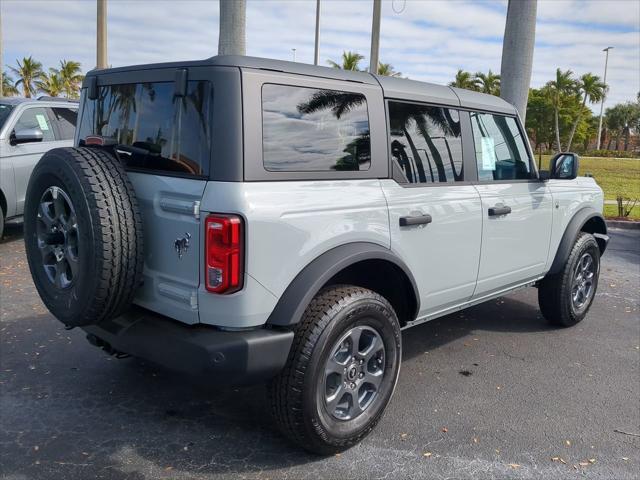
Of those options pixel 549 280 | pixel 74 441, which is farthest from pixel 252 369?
pixel 549 280

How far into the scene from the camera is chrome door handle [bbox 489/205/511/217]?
13.4 feet

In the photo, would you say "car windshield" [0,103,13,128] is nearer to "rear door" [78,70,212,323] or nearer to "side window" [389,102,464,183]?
"rear door" [78,70,212,323]

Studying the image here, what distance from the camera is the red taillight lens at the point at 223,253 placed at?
2.62m

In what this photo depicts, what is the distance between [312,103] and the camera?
3.08 m

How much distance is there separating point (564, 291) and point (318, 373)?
119 inches

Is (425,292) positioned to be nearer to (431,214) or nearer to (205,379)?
(431,214)


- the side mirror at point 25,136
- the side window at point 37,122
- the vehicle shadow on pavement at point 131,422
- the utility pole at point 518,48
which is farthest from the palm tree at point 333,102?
the utility pole at point 518,48

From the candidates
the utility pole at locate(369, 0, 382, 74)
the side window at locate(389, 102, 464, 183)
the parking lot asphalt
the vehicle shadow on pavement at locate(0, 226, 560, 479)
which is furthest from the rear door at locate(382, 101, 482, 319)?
the utility pole at locate(369, 0, 382, 74)

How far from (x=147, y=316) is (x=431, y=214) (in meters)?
1.75

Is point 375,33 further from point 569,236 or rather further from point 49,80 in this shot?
point 49,80

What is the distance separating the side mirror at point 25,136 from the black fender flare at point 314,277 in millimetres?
6079

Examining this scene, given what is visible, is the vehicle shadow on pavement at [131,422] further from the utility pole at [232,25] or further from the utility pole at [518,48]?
the utility pole at [518,48]

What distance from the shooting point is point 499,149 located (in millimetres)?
4406

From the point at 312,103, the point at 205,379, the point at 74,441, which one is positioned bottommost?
the point at 74,441
